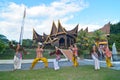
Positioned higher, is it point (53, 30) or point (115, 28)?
point (115, 28)

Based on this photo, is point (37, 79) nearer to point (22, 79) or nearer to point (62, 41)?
point (22, 79)

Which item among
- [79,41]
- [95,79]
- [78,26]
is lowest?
[95,79]

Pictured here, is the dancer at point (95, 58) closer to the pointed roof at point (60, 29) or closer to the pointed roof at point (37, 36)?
the pointed roof at point (60, 29)

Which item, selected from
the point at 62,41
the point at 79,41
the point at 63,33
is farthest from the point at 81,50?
the point at 62,41

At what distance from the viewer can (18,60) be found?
17.2 m

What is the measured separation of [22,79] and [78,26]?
201 ft

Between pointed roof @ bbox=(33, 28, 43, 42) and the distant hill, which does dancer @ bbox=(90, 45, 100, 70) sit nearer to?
the distant hill

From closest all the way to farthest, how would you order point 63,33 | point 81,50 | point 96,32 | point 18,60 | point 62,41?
point 18,60 < point 81,50 < point 96,32 < point 63,33 < point 62,41

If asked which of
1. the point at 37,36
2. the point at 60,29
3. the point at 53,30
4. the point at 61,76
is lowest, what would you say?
the point at 61,76

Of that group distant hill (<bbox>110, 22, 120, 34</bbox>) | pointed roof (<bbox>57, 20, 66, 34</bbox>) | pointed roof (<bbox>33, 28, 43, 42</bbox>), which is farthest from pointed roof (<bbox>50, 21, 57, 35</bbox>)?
distant hill (<bbox>110, 22, 120, 34</bbox>)

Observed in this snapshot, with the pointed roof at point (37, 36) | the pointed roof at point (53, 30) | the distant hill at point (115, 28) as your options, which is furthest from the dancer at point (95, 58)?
the pointed roof at point (37, 36)

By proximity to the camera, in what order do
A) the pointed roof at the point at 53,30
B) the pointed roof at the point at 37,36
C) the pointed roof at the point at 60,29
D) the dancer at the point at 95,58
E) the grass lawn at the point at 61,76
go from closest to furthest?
1. the grass lawn at the point at 61,76
2. the dancer at the point at 95,58
3. the pointed roof at the point at 60,29
4. the pointed roof at the point at 53,30
5. the pointed roof at the point at 37,36

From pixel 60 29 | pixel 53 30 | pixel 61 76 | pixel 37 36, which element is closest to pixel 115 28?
pixel 60 29

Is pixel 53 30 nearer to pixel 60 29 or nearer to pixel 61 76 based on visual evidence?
pixel 60 29
